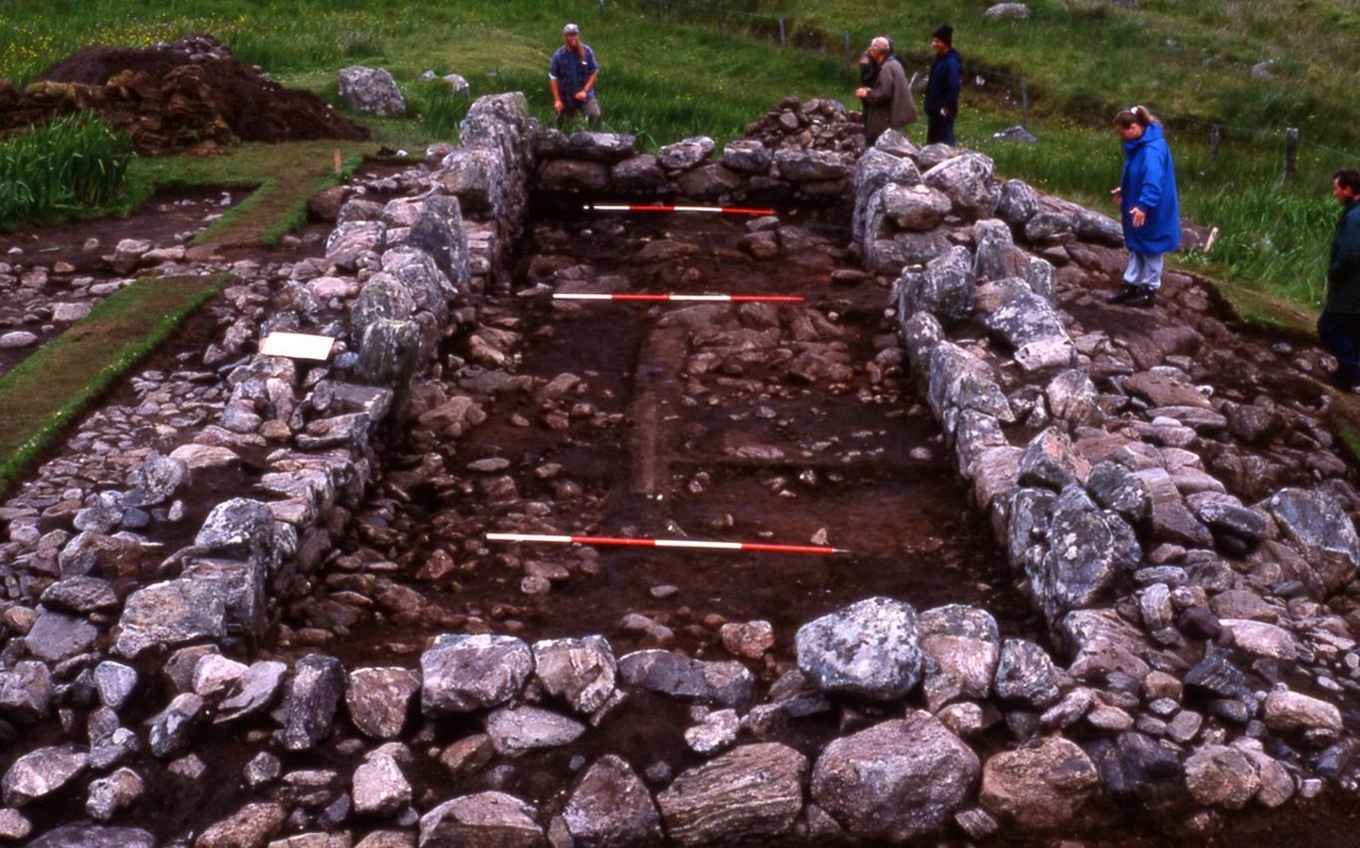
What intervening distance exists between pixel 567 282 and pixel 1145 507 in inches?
259

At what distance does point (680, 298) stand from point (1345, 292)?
4.97m

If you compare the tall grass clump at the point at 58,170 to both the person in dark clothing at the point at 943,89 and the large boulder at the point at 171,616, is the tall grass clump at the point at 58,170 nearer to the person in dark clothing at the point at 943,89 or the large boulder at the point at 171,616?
the large boulder at the point at 171,616

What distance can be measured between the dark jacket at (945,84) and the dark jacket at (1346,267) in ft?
16.7

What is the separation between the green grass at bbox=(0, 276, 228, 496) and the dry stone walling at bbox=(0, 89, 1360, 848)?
1.05 meters

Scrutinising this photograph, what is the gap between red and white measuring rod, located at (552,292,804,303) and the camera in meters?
12.3

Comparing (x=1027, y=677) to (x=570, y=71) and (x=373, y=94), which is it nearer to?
(x=570, y=71)

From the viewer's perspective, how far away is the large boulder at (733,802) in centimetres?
583

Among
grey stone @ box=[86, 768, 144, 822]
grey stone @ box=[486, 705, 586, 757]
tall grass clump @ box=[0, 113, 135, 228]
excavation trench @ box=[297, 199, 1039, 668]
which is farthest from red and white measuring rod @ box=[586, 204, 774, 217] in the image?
grey stone @ box=[86, 768, 144, 822]

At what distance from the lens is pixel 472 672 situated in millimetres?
6258

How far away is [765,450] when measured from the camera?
969cm

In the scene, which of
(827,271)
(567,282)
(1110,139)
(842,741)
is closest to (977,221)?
(827,271)

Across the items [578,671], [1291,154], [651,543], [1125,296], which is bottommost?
[1291,154]

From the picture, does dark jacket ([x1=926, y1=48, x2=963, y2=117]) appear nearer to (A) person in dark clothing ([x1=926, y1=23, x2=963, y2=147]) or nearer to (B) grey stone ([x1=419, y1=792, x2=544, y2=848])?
(A) person in dark clothing ([x1=926, y1=23, x2=963, y2=147])

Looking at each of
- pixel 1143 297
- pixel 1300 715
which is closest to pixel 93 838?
pixel 1300 715
